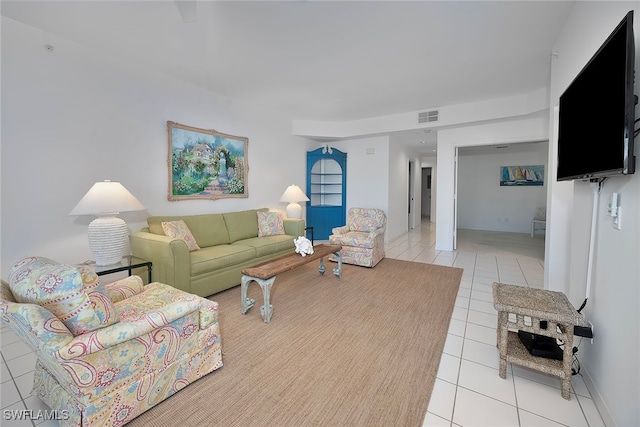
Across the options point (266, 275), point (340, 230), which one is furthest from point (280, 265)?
point (340, 230)

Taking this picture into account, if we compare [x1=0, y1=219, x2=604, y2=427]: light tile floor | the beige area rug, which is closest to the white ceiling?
the beige area rug

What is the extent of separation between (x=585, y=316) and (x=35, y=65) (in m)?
4.90

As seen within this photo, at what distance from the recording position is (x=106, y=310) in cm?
137

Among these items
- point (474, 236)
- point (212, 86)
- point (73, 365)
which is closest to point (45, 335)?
point (73, 365)

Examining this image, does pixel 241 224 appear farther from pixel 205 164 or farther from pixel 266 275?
pixel 266 275

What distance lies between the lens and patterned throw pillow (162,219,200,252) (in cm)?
310

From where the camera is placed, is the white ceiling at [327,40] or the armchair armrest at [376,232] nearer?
the white ceiling at [327,40]

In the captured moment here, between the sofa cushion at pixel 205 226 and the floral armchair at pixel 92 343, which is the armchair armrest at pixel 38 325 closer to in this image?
the floral armchair at pixel 92 343

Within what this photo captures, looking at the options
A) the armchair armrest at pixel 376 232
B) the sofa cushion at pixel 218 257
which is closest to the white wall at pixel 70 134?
the sofa cushion at pixel 218 257

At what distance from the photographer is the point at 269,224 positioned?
173 inches

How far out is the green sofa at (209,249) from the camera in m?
2.73

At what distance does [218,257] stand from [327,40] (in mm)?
2587

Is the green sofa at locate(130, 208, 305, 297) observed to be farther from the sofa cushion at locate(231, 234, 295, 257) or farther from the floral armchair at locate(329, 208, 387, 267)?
the floral armchair at locate(329, 208, 387, 267)

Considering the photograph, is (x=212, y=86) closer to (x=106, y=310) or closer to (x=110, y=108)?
(x=110, y=108)
